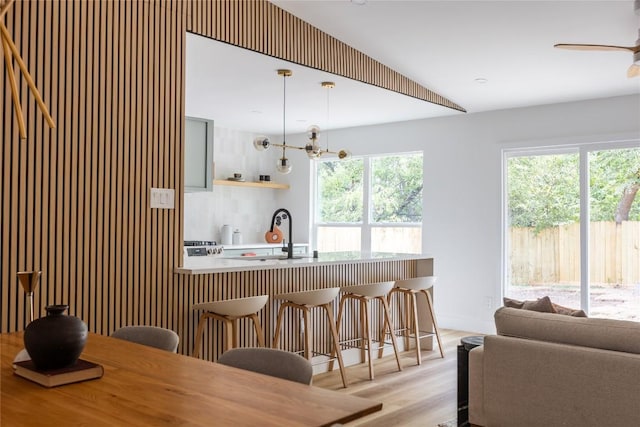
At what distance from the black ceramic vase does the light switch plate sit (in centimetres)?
198

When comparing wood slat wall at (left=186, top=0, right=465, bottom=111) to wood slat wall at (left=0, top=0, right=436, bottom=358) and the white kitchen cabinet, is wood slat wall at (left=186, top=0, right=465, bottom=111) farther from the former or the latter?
the white kitchen cabinet

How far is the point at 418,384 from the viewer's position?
4484 millimetres

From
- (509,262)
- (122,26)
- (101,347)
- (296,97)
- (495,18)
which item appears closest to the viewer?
(101,347)

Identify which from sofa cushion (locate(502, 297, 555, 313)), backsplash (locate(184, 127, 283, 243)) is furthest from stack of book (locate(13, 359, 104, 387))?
backsplash (locate(184, 127, 283, 243))

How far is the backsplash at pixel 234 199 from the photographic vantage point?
778 centimetres

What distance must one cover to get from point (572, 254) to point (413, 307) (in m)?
2.03

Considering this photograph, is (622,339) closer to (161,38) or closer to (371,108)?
(161,38)

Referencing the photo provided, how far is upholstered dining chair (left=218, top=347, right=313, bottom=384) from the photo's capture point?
6.22ft

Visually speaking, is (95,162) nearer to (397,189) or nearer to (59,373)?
(59,373)

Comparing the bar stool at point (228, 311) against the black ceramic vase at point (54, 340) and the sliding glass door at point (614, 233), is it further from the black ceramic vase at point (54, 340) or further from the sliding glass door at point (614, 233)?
the sliding glass door at point (614, 233)

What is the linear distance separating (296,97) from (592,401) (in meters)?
4.15

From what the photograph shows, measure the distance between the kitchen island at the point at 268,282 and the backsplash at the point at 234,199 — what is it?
2.89 metres

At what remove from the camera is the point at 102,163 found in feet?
11.2

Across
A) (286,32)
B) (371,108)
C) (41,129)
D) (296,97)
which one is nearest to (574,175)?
(371,108)
